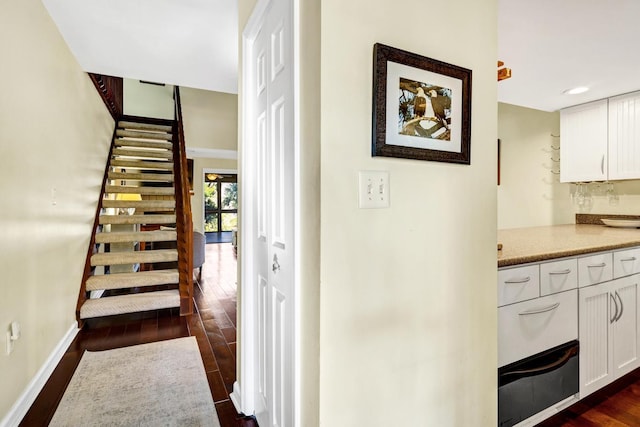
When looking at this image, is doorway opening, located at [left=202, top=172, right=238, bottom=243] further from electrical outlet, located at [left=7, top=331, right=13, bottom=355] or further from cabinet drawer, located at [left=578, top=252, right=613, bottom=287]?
cabinet drawer, located at [left=578, top=252, right=613, bottom=287]

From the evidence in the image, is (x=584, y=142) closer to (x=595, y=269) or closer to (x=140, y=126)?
(x=595, y=269)

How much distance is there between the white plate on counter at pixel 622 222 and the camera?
268 cm

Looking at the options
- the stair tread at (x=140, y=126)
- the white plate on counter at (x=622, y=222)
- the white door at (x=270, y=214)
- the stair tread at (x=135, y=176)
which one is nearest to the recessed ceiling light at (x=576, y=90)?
the white plate on counter at (x=622, y=222)

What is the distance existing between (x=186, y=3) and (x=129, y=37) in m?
0.76

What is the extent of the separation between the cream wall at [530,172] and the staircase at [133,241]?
337cm

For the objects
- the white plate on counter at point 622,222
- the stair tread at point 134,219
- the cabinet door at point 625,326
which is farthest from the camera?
the stair tread at point 134,219

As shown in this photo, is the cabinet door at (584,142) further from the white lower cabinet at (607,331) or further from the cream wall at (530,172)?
the white lower cabinet at (607,331)

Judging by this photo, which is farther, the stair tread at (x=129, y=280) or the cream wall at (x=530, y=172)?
the stair tread at (x=129, y=280)

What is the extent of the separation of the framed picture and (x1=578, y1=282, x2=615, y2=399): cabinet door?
50.4 inches

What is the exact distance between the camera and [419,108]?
3.52ft

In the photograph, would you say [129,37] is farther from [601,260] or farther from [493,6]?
[601,260]

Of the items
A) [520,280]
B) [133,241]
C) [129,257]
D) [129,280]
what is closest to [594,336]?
[520,280]

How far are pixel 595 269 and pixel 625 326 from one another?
0.53 metres

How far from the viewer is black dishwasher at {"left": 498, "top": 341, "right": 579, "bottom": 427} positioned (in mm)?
1452
